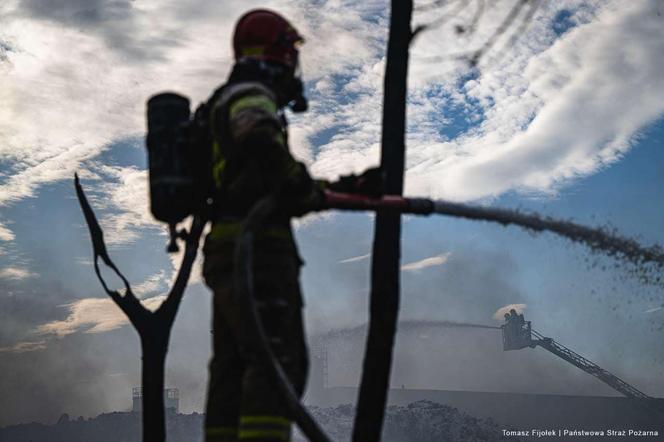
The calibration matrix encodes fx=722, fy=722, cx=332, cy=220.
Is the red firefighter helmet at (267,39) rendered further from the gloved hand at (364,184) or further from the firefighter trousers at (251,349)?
the firefighter trousers at (251,349)

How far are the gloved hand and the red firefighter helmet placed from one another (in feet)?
2.41

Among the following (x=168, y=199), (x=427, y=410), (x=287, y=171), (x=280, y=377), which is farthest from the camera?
(x=427, y=410)

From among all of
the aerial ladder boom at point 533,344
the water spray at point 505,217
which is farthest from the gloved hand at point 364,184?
the aerial ladder boom at point 533,344

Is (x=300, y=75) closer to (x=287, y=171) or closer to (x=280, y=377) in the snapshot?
(x=287, y=171)

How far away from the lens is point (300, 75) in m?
4.33

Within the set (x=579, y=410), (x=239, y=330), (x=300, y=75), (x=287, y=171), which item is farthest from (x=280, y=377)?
(x=579, y=410)

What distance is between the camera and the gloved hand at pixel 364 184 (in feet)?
13.4

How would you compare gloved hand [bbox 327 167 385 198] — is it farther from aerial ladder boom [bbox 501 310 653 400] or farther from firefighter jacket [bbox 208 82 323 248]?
aerial ladder boom [bbox 501 310 653 400]

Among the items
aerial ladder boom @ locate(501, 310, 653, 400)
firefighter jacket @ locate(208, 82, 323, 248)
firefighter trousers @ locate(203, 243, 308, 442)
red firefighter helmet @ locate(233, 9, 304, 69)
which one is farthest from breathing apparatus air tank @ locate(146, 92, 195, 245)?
aerial ladder boom @ locate(501, 310, 653, 400)

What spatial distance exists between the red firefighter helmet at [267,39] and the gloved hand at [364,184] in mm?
733

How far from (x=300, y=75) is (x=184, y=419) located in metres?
77.9

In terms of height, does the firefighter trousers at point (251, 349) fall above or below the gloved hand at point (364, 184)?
below

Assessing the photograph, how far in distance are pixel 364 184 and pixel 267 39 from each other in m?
0.99

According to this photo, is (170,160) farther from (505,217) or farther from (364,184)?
(505,217)
